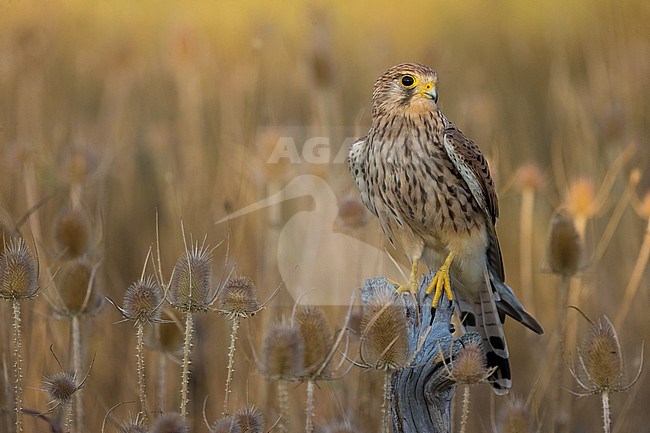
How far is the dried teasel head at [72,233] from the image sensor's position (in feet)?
12.9

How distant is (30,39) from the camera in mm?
5793

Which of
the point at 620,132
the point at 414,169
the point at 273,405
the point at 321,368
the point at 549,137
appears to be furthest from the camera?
the point at 549,137

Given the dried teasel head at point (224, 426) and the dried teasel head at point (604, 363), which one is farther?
the dried teasel head at point (604, 363)

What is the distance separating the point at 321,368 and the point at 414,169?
185 cm

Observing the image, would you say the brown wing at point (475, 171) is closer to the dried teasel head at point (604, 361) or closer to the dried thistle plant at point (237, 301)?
the dried teasel head at point (604, 361)

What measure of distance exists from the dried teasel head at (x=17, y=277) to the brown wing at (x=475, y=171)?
2.08 m

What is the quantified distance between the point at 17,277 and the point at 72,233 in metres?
1.00

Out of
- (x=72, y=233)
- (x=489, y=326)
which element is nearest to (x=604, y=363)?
(x=489, y=326)

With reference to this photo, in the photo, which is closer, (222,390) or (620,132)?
(222,390)

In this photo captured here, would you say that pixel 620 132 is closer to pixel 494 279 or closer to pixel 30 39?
pixel 494 279

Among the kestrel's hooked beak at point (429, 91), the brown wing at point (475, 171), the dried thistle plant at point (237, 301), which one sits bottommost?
the dried thistle plant at point (237, 301)

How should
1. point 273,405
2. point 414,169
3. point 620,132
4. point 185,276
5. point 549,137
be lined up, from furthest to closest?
point 549,137 < point 620,132 < point 273,405 < point 414,169 < point 185,276

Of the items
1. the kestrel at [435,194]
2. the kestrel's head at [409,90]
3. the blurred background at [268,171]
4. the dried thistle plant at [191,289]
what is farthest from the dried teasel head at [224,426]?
the kestrel's head at [409,90]

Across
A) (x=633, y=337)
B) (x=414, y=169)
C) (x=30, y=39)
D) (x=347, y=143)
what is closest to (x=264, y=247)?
(x=347, y=143)
